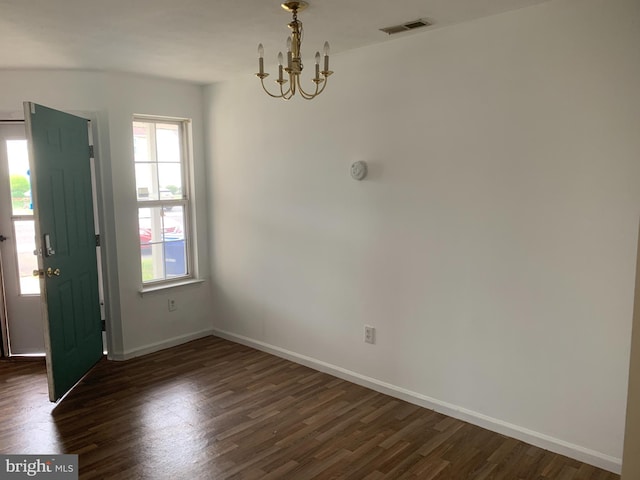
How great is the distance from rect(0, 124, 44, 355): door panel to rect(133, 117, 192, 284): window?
918 millimetres

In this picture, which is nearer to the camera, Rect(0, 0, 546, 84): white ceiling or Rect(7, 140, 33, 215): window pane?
Rect(0, 0, 546, 84): white ceiling

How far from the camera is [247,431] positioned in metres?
2.99

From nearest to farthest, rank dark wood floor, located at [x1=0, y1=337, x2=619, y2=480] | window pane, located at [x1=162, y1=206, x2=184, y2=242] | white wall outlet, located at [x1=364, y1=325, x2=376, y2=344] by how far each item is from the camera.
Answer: dark wood floor, located at [x1=0, y1=337, x2=619, y2=480], white wall outlet, located at [x1=364, y1=325, x2=376, y2=344], window pane, located at [x1=162, y1=206, x2=184, y2=242]

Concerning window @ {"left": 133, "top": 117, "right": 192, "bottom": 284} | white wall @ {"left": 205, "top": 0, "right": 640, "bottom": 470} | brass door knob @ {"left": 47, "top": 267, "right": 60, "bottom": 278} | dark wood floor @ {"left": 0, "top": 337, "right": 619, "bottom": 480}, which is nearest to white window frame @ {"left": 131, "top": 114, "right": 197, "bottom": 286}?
window @ {"left": 133, "top": 117, "right": 192, "bottom": 284}

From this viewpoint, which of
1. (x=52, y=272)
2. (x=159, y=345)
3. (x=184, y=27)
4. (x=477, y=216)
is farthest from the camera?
(x=159, y=345)

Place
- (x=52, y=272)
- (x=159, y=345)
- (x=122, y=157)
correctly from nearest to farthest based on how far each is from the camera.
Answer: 1. (x=52, y=272)
2. (x=122, y=157)
3. (x=159, y=345)

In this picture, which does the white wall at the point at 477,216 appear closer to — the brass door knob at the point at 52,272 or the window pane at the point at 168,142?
the window pane at the point at 168,142

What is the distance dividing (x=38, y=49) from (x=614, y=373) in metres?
3.98

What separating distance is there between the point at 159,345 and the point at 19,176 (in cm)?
189

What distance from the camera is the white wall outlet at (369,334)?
353 centimetres

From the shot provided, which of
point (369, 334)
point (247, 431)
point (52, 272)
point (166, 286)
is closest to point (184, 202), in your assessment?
point (166, 286)

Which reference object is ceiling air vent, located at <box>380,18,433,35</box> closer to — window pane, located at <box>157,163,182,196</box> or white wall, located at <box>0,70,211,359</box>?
white wall, located at <box>0,70,211,359</box>

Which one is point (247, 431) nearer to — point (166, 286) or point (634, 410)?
point (166, 286)

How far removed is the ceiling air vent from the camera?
2.80m
